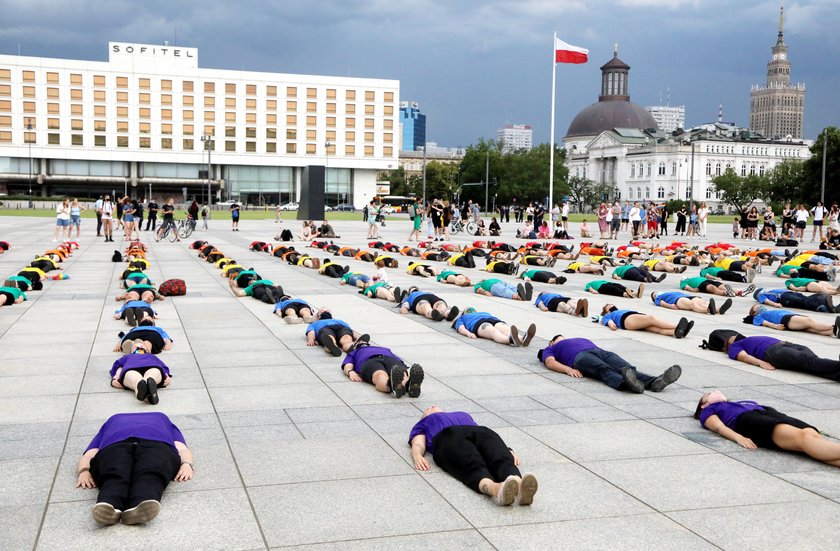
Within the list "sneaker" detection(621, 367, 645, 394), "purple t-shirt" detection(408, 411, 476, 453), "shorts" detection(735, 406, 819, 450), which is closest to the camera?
"purple t-shirt" detection(408, 411, 476, 453)

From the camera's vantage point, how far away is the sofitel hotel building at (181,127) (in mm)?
96188

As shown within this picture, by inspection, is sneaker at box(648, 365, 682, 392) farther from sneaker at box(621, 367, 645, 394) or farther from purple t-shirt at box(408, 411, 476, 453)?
purple t-shirt at box(408, 411, 476, 453)

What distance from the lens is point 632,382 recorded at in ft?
23.6

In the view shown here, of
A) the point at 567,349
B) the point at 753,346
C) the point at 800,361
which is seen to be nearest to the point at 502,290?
the point at 753,346

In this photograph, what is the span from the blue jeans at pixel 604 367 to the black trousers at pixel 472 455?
2581 mm

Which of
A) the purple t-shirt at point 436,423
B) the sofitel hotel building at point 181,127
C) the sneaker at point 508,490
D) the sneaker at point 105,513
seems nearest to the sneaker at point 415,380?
the purple t-shirt at point 436,423

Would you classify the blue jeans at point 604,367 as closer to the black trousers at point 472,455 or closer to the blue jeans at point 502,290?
the black trousers at point 472,455

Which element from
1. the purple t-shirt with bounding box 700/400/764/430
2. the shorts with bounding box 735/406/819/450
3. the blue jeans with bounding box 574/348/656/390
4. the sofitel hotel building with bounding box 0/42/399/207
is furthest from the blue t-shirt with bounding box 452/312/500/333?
the sofitel hotel building with bounding box 0/42/399/207

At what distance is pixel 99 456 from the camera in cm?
470

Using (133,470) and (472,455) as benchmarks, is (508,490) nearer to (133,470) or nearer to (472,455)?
(472,455)

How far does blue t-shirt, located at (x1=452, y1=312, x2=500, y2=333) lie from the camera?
1022cm

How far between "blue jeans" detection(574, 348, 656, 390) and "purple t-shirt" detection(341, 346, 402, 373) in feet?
5.78

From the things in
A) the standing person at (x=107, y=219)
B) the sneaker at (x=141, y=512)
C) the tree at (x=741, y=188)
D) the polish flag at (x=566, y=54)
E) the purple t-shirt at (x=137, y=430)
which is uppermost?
the polish flag at (x=566, y=54)

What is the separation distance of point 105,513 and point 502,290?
35.9 ft
